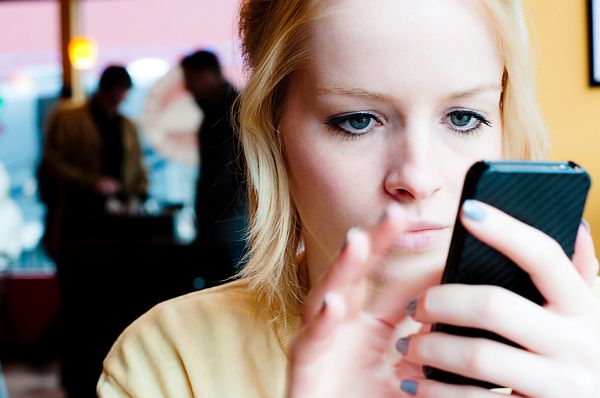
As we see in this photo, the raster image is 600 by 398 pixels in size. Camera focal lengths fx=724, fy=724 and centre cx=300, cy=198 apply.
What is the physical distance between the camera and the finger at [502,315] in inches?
24.4

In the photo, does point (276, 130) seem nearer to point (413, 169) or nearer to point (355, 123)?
point (355, 123)

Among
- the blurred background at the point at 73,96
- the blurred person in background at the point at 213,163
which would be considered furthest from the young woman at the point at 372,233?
the blurred background at the point at 73,96

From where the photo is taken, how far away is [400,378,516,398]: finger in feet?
2.14

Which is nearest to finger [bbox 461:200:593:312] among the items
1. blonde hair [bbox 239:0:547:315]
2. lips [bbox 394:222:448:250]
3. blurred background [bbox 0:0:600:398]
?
lips [bbox 394:222:448:250]

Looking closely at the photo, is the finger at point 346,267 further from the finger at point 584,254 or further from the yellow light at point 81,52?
the yellow light at point 81,52

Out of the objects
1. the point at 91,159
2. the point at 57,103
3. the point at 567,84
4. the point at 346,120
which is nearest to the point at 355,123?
the point at 346,120

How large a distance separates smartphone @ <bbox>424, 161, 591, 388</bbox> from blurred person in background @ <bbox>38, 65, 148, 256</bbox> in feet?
13.7

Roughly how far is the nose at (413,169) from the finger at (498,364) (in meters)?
0.21

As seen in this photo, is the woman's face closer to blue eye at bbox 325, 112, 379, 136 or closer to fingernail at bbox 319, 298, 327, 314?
blue eye at bbox 325, 112, 379, 136

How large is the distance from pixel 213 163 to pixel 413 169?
2619mm

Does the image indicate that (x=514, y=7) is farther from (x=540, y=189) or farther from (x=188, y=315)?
(x=188, y=315)

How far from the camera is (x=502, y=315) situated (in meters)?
0.62

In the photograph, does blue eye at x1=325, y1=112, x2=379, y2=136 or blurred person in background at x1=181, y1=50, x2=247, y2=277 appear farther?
blurred person in background at x1=181, y1=50, x2=247, y2=277

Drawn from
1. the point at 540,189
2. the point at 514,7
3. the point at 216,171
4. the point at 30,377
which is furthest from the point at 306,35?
the point at 30,377
